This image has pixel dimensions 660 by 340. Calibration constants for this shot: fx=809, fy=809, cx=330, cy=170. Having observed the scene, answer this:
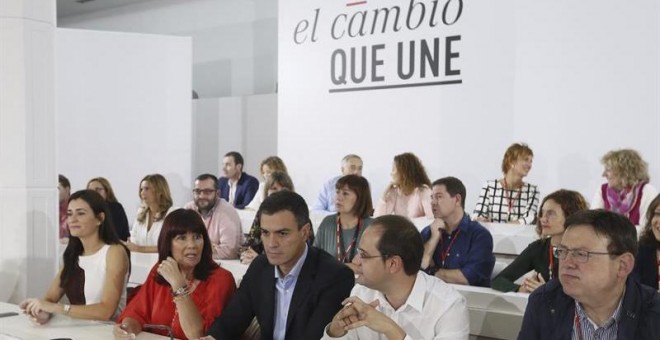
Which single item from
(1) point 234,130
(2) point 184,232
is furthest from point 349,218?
(1) point 234,130

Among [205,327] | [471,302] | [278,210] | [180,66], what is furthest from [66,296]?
[180,66]

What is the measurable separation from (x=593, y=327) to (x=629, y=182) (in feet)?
13.3

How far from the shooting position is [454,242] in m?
4.32

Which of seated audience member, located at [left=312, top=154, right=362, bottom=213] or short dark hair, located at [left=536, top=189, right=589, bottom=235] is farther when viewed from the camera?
seated audience member, located at [left=312, top=154, right=362, bottom=213]

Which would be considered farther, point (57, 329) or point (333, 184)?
point (333, 184)

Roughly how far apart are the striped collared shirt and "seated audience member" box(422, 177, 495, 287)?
1928 millimetres

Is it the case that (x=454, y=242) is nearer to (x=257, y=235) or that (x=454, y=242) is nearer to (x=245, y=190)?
(x=257, y=235)

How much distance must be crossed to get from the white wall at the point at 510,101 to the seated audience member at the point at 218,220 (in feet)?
9.53

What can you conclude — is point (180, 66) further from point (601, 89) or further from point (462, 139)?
point (601, 89)

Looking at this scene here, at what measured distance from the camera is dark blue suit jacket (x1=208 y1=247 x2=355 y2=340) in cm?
285

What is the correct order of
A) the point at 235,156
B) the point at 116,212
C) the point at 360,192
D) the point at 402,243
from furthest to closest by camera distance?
the point at 235,156, the point at 116,212, the point at 360,192, the point at 402,243

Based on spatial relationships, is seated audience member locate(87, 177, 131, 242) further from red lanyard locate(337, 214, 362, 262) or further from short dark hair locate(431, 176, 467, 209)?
short dark hair locate(431, 176, 467, 209)

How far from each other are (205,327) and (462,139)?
504 cm

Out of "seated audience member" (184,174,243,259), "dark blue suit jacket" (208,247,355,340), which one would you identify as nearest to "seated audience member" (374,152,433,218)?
"seated audience member" (184,174,243,259)
